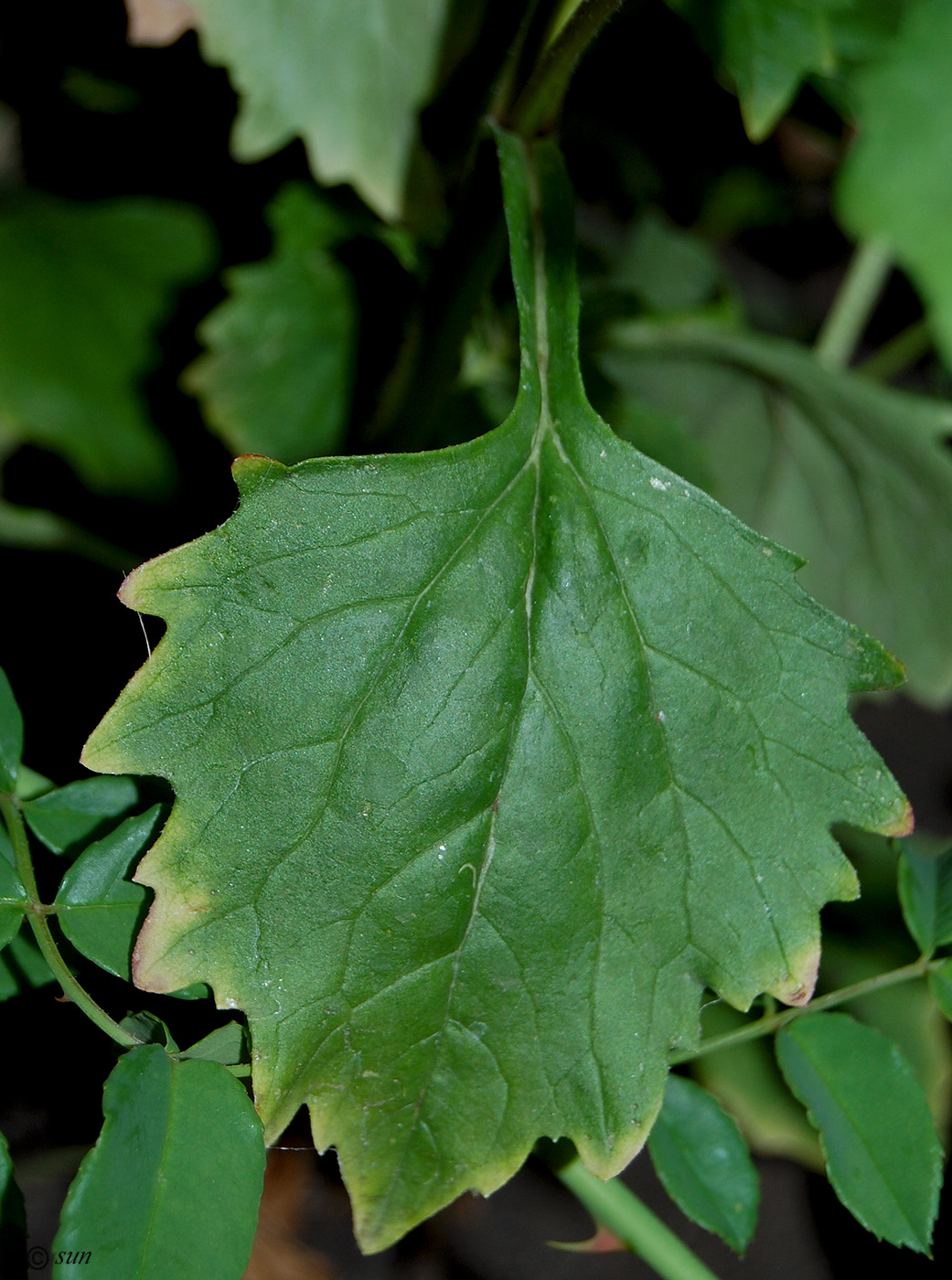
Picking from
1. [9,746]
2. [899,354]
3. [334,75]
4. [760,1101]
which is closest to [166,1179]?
[9,746]

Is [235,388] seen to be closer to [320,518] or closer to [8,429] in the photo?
[8,429]

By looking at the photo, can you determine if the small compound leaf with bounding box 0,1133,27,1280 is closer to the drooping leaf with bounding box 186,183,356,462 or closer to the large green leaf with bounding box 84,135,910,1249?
the large green leaf with bounding box 84,135,910,1249

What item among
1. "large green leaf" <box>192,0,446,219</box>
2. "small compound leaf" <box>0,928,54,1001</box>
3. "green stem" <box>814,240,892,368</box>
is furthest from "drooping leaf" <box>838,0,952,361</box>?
"green stem" <box>814,240,892,368</box>

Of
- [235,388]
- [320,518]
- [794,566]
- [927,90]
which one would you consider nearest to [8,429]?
[235,388]

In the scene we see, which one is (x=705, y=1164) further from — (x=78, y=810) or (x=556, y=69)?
(x=556, y=69)

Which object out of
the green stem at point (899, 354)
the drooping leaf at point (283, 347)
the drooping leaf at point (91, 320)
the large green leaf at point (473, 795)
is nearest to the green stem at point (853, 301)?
the green stem at point (899, 354)
